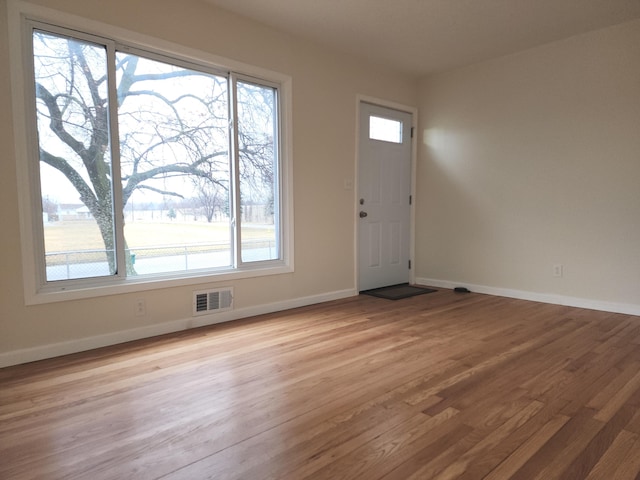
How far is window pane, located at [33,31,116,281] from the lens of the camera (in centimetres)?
250

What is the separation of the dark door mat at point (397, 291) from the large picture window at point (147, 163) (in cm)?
129

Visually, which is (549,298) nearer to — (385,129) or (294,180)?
(385,129)

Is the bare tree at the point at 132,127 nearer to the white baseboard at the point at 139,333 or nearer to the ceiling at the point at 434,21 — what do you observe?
the white baseboard at the point at 139,333

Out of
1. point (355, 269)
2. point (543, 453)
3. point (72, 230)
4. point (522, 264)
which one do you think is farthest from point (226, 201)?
point (522, 264)

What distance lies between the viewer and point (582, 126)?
367 cm

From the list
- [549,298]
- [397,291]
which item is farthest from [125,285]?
[549,298]

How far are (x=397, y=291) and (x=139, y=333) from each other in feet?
9.09

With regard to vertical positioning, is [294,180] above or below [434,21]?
below

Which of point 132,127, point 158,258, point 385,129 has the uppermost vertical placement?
point 385,129

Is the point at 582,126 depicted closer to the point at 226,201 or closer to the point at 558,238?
the point at 558,238

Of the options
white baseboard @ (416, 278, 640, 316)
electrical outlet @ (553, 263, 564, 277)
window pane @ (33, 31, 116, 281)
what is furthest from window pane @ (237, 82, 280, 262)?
electrical outlet @ (553, 263, 564, 277)

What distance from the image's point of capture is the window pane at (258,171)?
3471mm

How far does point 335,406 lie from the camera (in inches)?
73.4

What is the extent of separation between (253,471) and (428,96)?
180 inches
